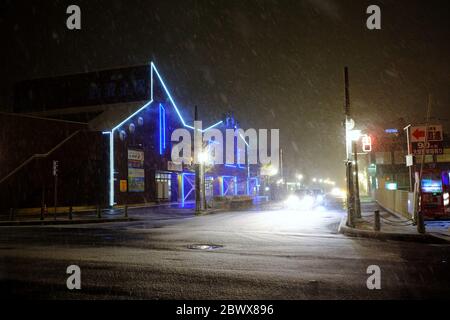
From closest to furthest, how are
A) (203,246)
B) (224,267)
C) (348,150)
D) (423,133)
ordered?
1. (224,267)
2. (203,246)
3. (423,133)
4. (348,150)

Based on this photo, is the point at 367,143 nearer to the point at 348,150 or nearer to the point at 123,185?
the point at 348,150

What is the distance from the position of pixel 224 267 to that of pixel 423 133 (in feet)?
41.2

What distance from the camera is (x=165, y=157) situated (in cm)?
4528

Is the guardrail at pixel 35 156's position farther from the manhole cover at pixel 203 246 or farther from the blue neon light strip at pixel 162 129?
the manhole cover at pixel 203 246

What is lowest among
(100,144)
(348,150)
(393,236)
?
(393,236)

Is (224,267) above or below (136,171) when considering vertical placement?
below

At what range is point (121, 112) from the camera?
135 feet

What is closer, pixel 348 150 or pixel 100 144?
pixel 348 150

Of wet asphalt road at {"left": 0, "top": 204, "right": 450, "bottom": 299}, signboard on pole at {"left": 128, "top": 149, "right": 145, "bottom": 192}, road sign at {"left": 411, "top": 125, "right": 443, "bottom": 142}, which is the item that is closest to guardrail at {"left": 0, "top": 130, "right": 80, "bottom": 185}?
signboard on pole at {"left": 128, "top": 149, "right": 145, "bottom": 192}

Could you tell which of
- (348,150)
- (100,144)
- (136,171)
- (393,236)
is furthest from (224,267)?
(136,171)

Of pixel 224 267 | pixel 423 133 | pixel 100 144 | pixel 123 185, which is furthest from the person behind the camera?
pixel 123 185
